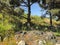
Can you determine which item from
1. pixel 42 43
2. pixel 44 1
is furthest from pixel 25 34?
pixel 44 1

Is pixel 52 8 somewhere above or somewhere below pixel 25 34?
above

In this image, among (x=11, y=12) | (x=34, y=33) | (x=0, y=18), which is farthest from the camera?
(x=11, y=12)

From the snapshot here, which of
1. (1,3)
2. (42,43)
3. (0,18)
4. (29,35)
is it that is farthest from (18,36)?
(1,3)

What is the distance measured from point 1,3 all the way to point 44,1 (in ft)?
13.7

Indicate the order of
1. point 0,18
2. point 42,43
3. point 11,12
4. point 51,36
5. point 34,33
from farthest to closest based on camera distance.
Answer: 1. point 11,12
2. point 0,18
3. point 34,33
4. point 51,36
5. point 42,43

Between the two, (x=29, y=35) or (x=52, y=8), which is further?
(x=52, y=8)

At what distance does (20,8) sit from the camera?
64.7ft

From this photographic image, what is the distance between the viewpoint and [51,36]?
45.0ft

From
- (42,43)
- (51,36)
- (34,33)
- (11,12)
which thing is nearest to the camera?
(42,43)

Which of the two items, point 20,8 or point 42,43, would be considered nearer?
Answer: point 42,43

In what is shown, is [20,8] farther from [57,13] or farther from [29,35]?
[29,35]

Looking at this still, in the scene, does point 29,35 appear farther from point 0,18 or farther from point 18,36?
point 0,18

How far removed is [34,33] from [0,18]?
4216 mm

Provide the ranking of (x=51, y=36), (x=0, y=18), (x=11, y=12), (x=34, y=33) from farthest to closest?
(x=11, y=12)
(x=0, y=18)
(x=34, y=33)
(x=51, y=36)
